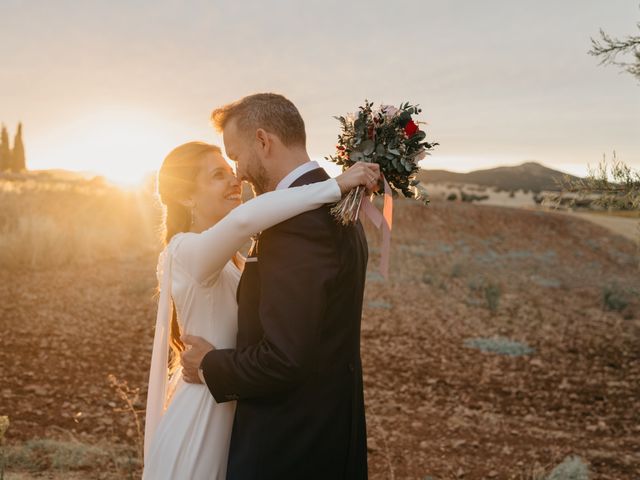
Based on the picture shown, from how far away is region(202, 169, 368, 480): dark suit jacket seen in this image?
6.94 feet

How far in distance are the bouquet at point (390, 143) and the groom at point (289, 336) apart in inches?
8.3

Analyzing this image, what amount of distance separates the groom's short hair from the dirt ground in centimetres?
275

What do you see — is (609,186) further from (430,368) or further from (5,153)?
(5,153)

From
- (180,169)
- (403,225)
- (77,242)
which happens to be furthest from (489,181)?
(180,169)

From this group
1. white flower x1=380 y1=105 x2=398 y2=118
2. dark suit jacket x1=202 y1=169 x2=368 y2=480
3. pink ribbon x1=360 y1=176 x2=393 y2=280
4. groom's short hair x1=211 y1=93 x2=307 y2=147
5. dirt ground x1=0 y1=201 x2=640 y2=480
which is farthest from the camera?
dirt ground x1=0 y1=201 x2=640 y2=480

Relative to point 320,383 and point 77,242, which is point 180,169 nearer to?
point 320,383

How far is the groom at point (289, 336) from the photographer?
2121 millimetres

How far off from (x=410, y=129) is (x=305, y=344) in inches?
41.0

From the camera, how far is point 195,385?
2.65 metres

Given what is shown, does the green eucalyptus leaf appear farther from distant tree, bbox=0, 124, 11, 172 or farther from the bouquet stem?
distant tree, bbox=0, 124, 11, 172

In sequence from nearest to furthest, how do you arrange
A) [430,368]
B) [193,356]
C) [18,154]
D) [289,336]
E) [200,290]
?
[289,336] < [193,356] < [200,290] < [430,368] < [18,154]

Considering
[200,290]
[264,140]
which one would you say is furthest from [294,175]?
[200,290]

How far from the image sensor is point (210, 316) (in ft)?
8.90

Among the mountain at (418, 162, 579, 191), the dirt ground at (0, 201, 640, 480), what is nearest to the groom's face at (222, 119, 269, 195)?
the dirt ground at (0, 201, 640, 480)
